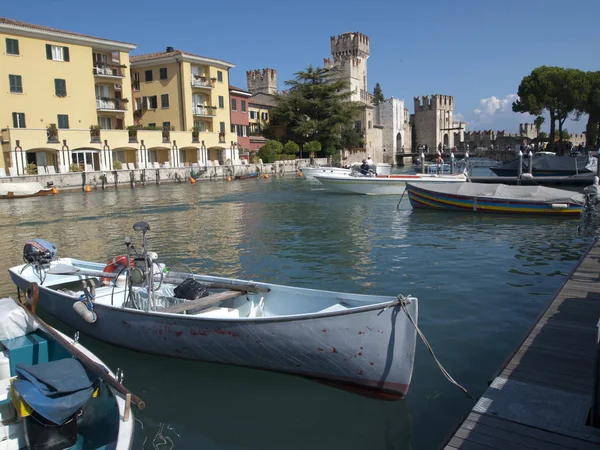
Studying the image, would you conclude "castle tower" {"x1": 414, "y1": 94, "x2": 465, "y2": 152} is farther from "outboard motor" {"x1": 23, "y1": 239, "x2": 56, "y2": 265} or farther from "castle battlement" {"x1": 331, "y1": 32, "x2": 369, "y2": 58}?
"outboard motor" {"x1": 23, "y1": 239, "x2": 56, "y2": 265}

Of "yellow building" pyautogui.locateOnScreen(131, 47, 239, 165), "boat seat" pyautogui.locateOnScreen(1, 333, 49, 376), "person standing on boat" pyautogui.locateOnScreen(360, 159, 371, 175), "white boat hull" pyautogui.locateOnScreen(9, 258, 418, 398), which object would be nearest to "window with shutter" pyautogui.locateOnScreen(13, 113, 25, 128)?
"yellow building" pyautogui.locateOnScreen(131, 47, 239, 165)

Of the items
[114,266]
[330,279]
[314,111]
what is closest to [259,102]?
[314,111]

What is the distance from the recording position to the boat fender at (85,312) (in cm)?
739

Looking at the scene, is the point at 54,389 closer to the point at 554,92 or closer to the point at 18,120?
the point at 18,120

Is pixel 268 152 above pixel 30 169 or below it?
above

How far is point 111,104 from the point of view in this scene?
46.2m

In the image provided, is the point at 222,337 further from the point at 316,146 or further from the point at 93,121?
the point at 316,146

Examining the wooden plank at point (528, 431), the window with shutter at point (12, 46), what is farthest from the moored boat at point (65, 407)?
the window with shutter at point (12, 46)

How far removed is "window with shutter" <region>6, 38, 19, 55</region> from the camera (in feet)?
128

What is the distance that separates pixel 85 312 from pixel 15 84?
38.6 meters

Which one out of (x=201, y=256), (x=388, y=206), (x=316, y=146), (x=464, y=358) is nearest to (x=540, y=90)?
(x=316, y=146)

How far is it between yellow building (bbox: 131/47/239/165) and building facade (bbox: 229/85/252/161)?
10.5ft

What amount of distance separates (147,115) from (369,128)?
38997 millimetres

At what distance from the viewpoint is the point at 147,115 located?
5356cm
